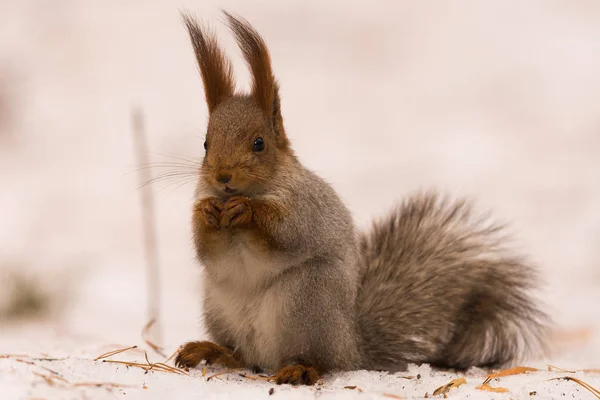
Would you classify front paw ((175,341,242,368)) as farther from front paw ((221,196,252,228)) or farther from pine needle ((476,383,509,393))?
pine needle ((476,383,509,393))

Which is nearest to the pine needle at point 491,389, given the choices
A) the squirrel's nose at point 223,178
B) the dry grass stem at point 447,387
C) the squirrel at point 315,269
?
the dry grass stem at point 447,387

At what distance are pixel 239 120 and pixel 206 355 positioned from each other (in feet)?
2.07

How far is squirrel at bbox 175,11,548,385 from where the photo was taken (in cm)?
198

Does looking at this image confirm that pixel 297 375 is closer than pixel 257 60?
Yes

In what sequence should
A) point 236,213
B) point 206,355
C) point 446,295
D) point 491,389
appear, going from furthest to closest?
point 446,295, point 206,355, point 236,213, point 491,389

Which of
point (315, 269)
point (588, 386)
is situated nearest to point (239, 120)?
point (315, 269)

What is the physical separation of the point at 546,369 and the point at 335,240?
722 mm

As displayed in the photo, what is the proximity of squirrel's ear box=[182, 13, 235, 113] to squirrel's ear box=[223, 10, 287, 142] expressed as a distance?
0.10 metres

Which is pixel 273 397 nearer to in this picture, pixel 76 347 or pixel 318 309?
pixel 318 309

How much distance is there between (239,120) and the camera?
2.06 m

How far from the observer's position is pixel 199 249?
2.05 meters

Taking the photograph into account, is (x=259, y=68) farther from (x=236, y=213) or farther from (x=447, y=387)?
(x=447, y=387)

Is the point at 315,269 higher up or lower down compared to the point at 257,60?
lower down

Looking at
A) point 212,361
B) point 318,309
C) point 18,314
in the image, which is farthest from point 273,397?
point 18,314
